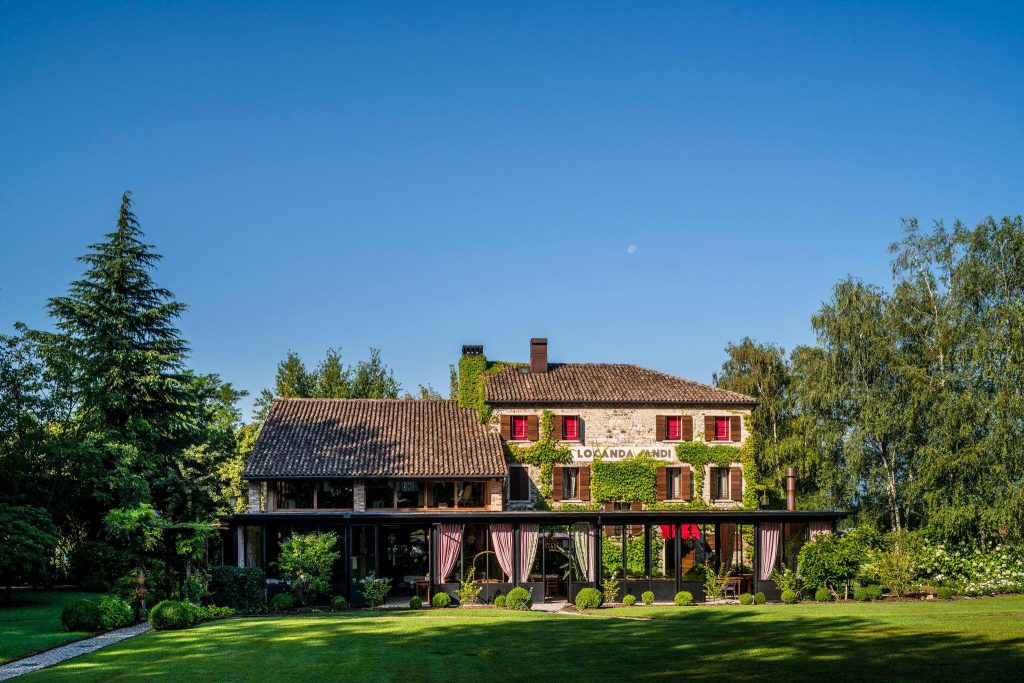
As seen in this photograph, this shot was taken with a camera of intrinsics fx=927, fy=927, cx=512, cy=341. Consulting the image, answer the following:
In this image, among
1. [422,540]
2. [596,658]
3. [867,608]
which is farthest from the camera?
[422,540]

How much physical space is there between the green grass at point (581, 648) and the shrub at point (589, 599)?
7.38ft

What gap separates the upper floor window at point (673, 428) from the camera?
3856 centimetres

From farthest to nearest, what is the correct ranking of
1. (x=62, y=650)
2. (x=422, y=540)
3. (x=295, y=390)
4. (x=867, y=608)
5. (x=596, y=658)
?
(x=295, y=390) → (x=422, y=540) → (x=867, y=608) → (x=62, y=650) → (x=596, y=658)

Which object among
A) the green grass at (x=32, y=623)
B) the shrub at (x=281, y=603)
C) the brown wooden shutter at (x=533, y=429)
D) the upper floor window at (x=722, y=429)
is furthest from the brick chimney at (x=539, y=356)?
the green grass at (x=32, y=623)

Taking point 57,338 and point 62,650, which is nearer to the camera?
point 62,650

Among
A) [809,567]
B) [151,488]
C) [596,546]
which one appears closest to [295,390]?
[151,488]

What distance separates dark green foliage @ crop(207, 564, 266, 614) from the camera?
26188 millimetres

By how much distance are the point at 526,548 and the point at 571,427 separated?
9953mm

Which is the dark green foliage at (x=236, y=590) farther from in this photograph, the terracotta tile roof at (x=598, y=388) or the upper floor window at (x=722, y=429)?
the upper floor window at (x=722, y=429)

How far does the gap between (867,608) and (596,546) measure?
8.10 m

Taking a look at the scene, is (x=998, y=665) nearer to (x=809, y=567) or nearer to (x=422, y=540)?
(x=809, y=567)

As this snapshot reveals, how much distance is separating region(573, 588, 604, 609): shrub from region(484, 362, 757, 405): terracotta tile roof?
41.4 feet

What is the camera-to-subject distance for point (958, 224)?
33.8 metres

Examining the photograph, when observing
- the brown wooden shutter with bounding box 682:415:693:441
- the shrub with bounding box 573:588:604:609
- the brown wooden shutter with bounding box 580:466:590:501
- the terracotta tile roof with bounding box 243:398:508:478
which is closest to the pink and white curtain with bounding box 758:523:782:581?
the shrub with bounding box 573:588:604:609
